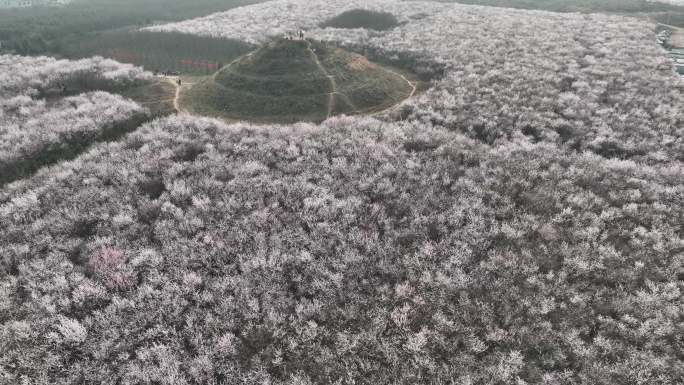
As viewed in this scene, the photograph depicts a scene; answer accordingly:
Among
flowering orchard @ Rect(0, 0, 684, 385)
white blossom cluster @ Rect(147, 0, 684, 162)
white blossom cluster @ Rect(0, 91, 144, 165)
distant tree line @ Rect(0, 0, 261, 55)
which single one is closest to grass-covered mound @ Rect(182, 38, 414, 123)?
white blossom cluster @ Rect(147, 0, 684, 162)

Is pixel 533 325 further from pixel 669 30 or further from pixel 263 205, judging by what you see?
pixel 669 30

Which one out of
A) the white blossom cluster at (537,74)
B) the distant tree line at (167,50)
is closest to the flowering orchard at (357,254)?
the white blossom cluster at (537,74)

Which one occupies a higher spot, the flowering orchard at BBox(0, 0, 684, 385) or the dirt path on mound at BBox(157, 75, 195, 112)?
the dirt path on mound at BBox(157, 75, 195, 112)

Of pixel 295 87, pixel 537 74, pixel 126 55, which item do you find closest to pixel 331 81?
pixel 295 87

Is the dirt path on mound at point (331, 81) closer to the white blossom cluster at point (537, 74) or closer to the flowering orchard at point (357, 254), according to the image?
the flowering orchard at point (357, 254)

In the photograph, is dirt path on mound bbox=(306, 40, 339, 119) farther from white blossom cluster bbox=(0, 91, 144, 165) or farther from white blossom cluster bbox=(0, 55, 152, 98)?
white blossom cluster bbox=(0, 55, 152, 98)

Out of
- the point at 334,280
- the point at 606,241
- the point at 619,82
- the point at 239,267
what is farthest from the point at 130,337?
the point at 619,82
